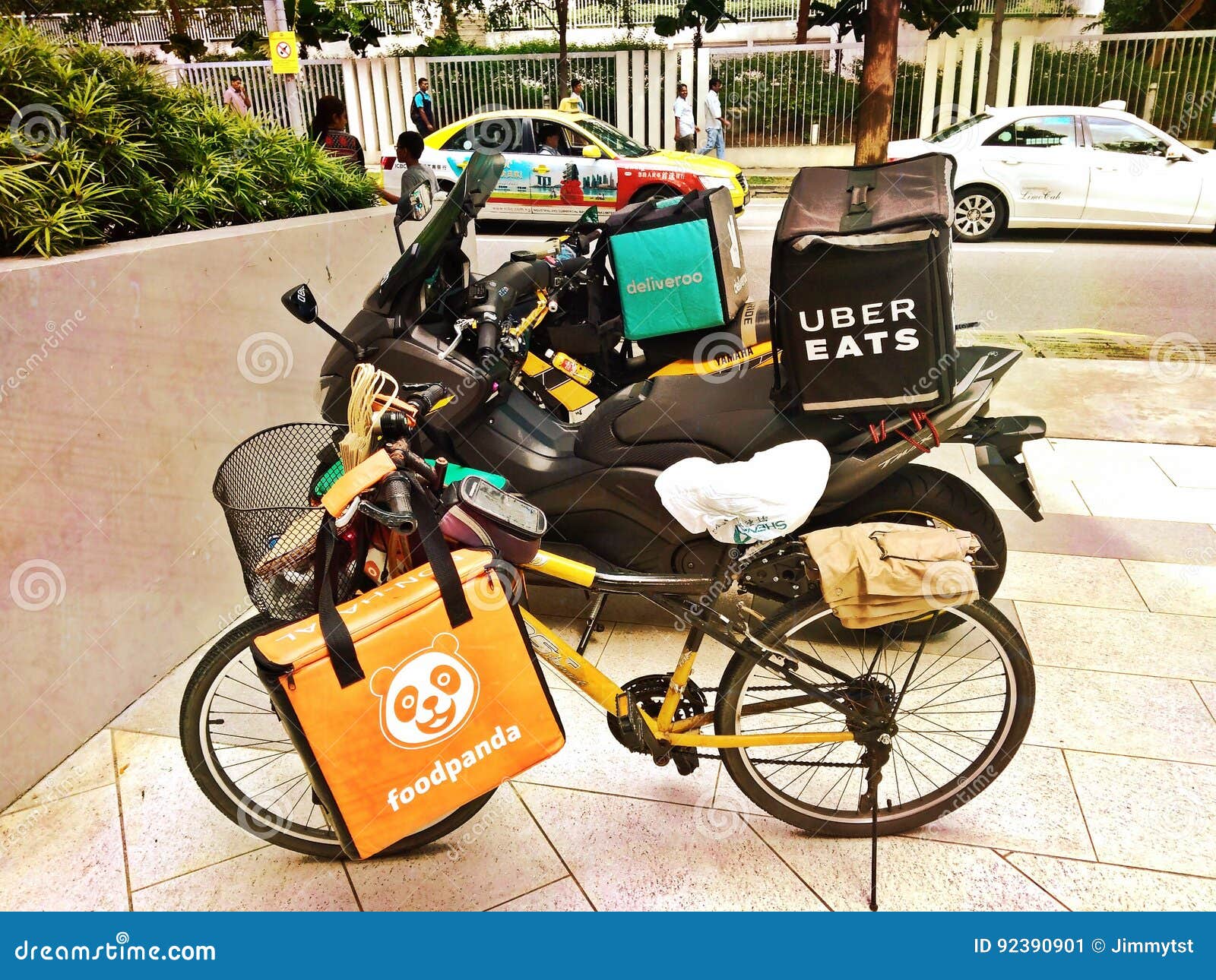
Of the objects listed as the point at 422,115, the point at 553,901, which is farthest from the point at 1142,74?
the point at 553,901

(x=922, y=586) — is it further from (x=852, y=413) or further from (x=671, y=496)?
(x=852, y=413)

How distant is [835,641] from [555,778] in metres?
0.93

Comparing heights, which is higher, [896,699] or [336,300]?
[336,300]

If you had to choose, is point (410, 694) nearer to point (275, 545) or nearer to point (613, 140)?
point (275, 545)

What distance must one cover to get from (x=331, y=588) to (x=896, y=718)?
5.06 ft

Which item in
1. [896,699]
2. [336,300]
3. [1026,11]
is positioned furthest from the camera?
[1026,11]

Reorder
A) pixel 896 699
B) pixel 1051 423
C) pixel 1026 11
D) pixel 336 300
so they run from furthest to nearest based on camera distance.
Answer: pixel 1026 11, pixel 1051 423, pixel 336 300, pixel 896 699

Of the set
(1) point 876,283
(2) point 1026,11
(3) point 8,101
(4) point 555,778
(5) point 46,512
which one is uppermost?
(2) point 1026,11

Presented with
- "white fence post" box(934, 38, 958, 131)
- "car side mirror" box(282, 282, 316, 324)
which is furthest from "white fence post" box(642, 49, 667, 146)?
"car side mirror" box(282, 282, 316, 324)

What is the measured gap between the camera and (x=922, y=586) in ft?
6.58

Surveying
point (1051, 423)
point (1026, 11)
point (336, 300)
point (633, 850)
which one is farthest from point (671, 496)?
point (1026, 11)

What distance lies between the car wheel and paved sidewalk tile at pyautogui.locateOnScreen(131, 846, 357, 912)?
896cm

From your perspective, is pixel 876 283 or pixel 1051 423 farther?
pixel 1051 423

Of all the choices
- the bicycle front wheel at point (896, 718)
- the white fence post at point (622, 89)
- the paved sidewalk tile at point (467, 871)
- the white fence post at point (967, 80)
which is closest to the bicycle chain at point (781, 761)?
the bicycle front wheel at point (896, 718)
